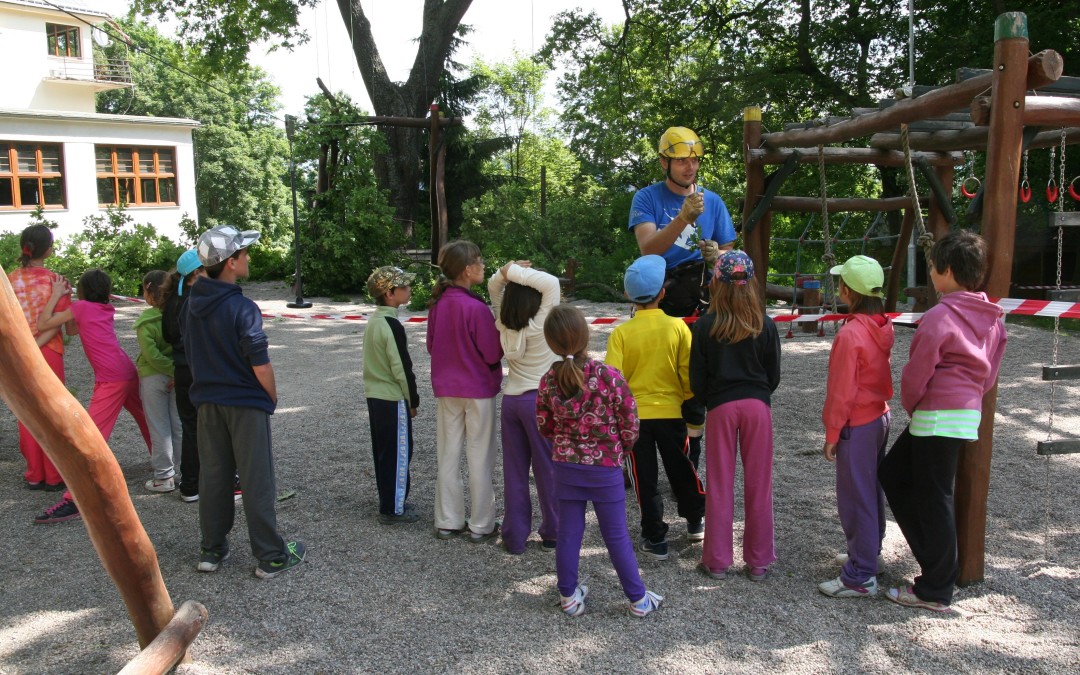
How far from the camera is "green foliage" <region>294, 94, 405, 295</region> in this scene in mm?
15812

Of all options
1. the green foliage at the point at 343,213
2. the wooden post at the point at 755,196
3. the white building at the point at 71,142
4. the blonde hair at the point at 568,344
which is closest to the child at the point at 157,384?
the blonde hair at the point at 568,344

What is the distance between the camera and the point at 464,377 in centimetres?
422

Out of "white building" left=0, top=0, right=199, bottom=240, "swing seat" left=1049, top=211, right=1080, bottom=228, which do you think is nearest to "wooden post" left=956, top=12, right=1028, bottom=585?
"swing seat" left=1049, top=211, right=1080, bottom=228

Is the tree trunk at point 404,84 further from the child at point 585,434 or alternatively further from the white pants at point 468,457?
the child at point 585,434

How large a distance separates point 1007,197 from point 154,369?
4744 mm

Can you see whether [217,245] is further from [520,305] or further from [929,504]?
[929,504]

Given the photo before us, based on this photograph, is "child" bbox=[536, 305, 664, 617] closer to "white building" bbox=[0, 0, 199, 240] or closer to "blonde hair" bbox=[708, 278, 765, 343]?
"blonde hair" bbox=[708, 278, 765, 343]

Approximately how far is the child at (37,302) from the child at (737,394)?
3.92m

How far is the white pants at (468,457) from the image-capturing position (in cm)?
429

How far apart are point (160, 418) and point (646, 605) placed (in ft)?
11.2

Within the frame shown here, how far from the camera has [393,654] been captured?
10.7 ft

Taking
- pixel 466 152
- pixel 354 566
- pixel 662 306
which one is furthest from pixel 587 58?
pixel 354 566

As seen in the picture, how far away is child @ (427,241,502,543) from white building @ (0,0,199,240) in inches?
815

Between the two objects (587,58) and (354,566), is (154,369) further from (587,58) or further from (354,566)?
(587,58)
